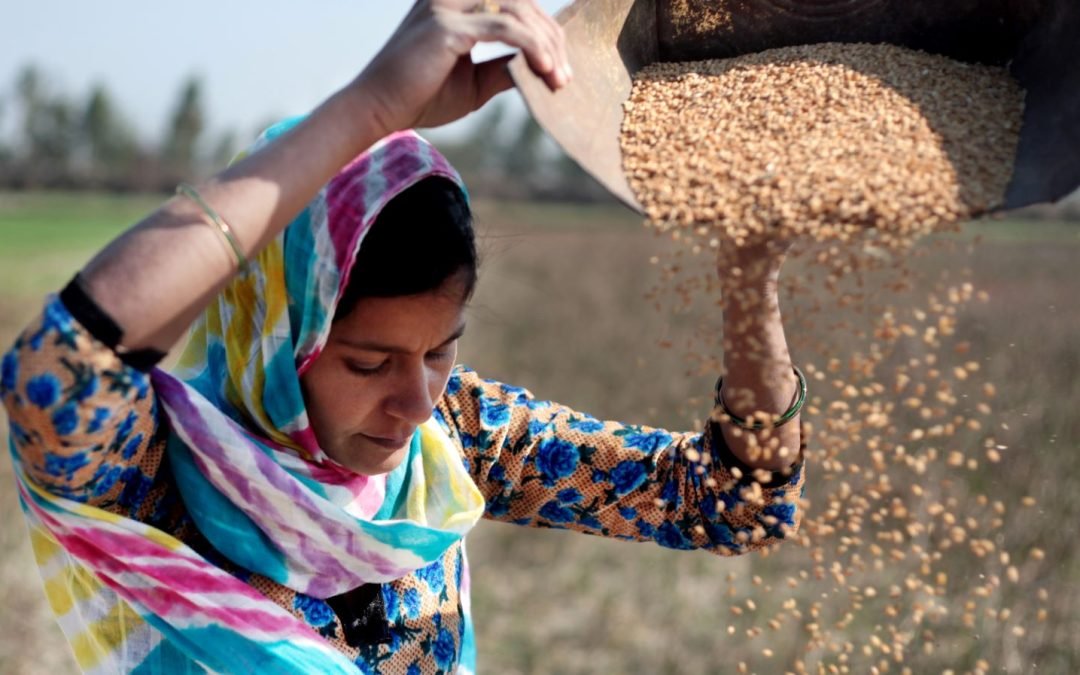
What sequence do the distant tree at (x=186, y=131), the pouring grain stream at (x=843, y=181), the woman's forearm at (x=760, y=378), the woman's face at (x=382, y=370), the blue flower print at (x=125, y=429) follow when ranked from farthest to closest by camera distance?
the distant tree at (x=186, y=131) < the woman's forearm at (x=760, y=378) < the woman's face at (x=382, y=370) < the pouring grain stream at (x=843, y=181) < the blue flower print at (x=125, y=429)

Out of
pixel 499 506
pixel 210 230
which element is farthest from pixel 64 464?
pixel 499 506

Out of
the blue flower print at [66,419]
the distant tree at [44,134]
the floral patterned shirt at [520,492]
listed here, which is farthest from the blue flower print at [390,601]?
the distant tree at [44,134]

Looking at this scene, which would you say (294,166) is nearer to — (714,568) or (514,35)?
(514,35)

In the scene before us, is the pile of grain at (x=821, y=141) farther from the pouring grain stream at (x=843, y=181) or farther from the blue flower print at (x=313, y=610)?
the blue flower print at (x=313, y=610)

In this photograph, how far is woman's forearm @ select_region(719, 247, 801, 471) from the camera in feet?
5.66

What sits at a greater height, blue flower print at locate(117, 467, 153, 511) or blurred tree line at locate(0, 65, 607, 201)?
blue flower print at locate(117, 467, 153, 511)

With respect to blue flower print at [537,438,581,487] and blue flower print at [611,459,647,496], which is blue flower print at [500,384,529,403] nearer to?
blue flower print at [537,438,581,487]

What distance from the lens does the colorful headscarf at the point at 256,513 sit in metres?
1.56

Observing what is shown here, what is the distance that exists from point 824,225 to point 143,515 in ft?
3.28

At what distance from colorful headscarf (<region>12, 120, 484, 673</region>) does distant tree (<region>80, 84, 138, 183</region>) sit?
126 feet

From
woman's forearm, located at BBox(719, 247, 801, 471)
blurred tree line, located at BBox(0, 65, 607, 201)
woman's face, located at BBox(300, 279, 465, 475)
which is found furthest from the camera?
blurred tree line, located at BBox(0, 65, 607, 201)

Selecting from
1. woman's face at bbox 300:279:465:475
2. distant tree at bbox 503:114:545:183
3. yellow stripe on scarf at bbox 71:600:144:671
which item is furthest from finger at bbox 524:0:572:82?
distant tree at bbox 503:114:545:183

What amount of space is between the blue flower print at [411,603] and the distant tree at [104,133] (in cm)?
3830

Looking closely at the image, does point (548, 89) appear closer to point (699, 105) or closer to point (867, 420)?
point (699, 105)
